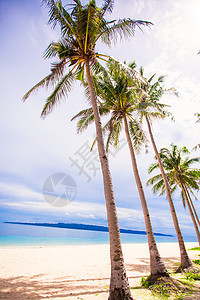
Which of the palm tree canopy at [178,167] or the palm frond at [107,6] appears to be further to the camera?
the palm tree canopy at [178,167]

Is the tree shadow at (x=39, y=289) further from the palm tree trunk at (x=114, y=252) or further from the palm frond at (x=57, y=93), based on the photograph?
the palm frond at (x=57, y=93)

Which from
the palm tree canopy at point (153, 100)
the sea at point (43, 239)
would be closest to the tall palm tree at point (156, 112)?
the palm tree canopy at point (153, 100)

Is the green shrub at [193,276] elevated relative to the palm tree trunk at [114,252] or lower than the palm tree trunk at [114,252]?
lower

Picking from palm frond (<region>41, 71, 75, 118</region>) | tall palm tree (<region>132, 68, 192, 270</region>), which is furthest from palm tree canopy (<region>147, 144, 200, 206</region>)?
palm frond (<region>41, 71, 75, 118</region>)

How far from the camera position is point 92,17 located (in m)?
5.75

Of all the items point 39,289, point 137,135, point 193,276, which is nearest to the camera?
point 39,289

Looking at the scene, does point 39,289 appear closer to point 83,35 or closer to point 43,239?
point 83,35

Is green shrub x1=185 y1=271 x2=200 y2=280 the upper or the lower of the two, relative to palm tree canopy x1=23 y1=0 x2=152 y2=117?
lower

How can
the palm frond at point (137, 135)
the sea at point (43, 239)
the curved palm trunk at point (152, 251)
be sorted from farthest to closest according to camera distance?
the sea at point (43, 239), the palm frond at point (137, 135), the curved palm trunk at point (152, 251)

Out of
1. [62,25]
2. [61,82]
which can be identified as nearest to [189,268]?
[61,82]

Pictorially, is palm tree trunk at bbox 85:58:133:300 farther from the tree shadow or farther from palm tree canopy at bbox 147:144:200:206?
palm tree canopy at bbox 147:144:200:206

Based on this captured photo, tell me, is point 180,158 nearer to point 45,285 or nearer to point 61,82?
point 61,82

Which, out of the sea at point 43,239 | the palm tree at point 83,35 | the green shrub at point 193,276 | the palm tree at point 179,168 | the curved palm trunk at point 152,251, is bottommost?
the sea at point 43,239

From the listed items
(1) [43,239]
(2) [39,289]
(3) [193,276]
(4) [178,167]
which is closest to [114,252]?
(2) [39,289]
